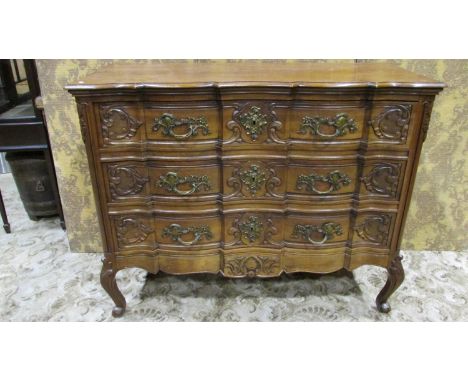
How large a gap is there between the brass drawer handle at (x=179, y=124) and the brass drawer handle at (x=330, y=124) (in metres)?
0.38

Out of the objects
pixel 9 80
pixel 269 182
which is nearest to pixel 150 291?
pixel 269 182

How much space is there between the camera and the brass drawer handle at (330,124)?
1.43 m

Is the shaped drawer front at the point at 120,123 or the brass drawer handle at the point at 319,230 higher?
the shaped drawer front at the point at 120,123

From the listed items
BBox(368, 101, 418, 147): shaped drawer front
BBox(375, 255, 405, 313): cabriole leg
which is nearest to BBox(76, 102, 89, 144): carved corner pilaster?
BBox(368, 101, 418, 147): shaped drawer front

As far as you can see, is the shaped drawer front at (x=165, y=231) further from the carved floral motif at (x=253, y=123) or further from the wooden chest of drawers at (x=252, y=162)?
the carved floral motif at (x=253, y=123)

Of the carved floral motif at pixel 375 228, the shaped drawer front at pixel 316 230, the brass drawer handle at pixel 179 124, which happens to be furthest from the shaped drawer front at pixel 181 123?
the carved floral motif at pixel 375 228

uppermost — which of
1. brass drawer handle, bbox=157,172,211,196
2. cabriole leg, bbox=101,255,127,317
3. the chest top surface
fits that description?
the chest top surface

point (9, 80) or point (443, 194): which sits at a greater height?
point (9, 80)

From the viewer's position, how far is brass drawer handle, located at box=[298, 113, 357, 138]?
143 centimetres

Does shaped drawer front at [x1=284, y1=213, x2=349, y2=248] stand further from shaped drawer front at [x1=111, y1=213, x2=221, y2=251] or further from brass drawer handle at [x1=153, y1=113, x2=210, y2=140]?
brass drawer handle at [x1=153, y1=113, x2=210, y2=140]

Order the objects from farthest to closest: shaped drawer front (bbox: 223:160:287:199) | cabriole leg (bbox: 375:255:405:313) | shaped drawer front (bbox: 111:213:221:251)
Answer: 1. cabriole leg (bbox: 375:255:405:313)
2. shaped drawer front (bbox: 111:213:221:251)
3. shaped drawer front (bbox: 223:160:287:199)
